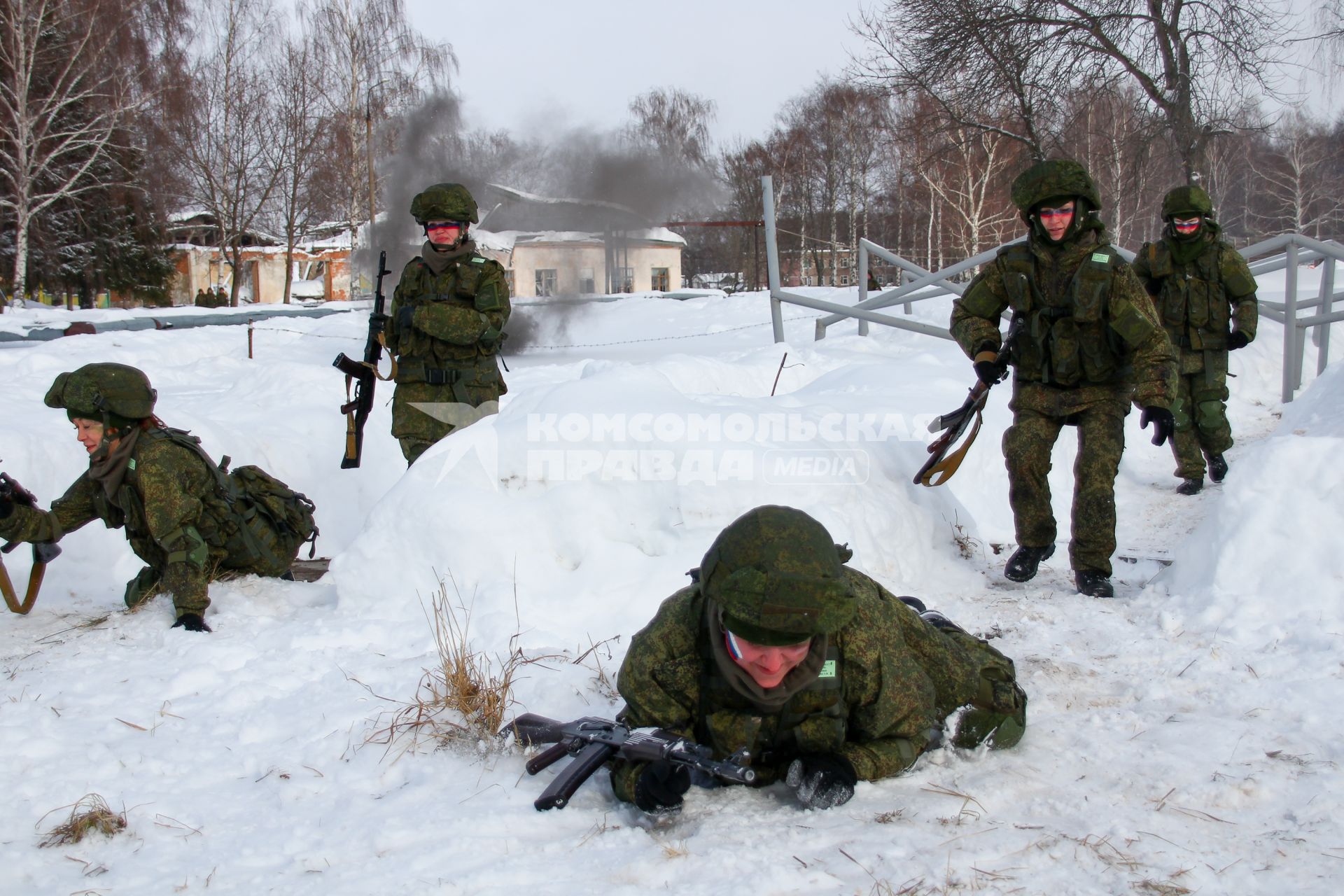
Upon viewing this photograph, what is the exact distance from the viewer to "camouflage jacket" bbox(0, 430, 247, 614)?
11.4 feet

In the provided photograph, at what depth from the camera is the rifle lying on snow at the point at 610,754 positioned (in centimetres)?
213

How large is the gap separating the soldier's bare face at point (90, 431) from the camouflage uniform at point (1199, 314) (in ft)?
16.8

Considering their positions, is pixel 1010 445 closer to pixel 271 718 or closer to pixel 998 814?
pixel 998 814

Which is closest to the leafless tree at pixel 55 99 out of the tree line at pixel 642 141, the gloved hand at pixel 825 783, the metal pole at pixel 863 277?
the tree line at pixel 642 141

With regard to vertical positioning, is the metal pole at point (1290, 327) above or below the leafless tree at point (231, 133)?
below

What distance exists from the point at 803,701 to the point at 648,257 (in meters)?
19.0

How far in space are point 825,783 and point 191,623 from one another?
2346 mm

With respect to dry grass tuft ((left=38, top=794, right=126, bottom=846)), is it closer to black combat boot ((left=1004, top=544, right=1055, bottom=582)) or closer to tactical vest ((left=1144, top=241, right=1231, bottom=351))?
black combat boot ((left=1004, top=544, right=1055, bottom=582))

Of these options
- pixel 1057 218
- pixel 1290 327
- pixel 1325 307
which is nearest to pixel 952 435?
pixel 1057 218

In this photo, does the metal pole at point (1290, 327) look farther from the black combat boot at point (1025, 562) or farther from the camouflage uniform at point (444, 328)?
the camouflage uniform at point (444, 328)

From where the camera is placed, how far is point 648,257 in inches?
811

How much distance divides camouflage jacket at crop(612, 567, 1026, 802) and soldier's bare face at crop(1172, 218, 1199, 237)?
13.9 feet

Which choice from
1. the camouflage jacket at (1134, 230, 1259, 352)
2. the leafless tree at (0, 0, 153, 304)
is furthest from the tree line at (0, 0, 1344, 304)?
the camouflage jacket at (1134, 230, 1259, 352)

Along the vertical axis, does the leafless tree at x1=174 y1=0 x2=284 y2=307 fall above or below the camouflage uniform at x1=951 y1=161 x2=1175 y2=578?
above
